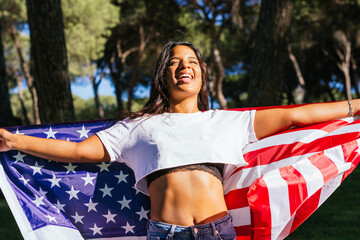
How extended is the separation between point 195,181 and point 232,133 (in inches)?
18.9

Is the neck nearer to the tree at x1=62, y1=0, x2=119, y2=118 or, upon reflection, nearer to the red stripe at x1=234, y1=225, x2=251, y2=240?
the red stripe at x1=234, y1=225, x2=251, y2=240

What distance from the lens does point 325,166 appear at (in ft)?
11.4

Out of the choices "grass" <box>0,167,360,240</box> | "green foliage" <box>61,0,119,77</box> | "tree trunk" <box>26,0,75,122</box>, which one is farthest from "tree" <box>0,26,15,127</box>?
"green foliage" <box>61,0,119,77</box>

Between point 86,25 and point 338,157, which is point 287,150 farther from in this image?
point 86,25

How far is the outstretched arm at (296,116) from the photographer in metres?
3.23

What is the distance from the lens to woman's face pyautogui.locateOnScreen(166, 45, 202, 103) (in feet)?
10.6

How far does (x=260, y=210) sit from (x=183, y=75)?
122 centimetres

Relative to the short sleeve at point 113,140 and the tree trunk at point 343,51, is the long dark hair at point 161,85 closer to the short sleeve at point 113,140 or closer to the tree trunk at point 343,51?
the short sleeve at point 113,140

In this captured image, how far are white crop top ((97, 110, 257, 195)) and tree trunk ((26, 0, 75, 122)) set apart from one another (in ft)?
11.6

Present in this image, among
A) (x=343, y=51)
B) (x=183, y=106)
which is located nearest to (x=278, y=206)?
(x=183, y=106)

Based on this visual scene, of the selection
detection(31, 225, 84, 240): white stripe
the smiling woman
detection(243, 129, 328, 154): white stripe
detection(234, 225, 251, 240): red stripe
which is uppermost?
the smiling woman

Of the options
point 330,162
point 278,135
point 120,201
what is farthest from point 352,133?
point 120,201

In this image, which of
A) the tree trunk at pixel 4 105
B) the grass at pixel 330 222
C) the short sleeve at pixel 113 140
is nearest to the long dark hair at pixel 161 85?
the short sleeve at pixel 113 140

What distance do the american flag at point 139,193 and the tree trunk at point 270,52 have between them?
333 centimetres
